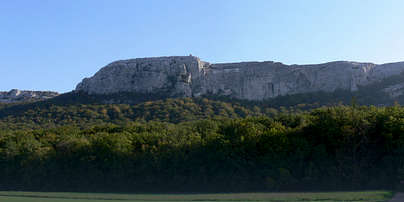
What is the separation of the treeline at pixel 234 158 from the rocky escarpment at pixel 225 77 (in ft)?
128

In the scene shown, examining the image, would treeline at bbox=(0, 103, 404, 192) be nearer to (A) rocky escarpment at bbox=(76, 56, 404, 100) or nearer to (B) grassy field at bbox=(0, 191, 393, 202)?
(B) grassy field at bbox=(0, 191, 393, 202)

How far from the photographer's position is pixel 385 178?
2647 cm

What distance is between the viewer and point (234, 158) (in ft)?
97.7

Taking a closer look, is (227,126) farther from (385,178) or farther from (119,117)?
(119,117)

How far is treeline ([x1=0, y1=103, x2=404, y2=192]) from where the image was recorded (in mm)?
27578

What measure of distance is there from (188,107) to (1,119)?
1299 inches

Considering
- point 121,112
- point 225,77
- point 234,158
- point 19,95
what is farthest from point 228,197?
point 19,95

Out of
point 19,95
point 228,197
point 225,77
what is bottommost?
point 228,197

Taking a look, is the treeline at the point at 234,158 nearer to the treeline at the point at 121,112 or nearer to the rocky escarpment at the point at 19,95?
the treeline at the point at 121,112

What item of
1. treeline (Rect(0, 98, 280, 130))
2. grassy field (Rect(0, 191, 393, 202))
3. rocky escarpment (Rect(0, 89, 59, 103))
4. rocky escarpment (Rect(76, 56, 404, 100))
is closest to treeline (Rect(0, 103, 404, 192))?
grassy field (Rect(0, 191, 393, 202))

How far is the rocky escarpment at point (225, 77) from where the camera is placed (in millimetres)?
71062

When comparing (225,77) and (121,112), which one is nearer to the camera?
(121,112)

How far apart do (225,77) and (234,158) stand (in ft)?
167

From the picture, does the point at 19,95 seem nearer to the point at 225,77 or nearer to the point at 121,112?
the point at 121,112
